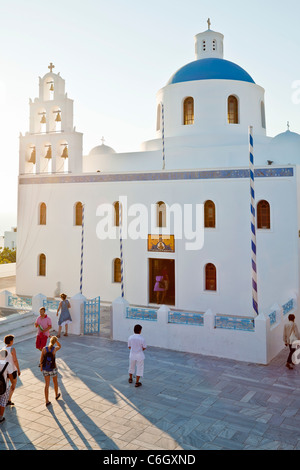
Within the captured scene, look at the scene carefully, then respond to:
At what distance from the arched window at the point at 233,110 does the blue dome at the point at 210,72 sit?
99 centimetres

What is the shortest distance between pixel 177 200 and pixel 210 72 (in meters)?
6.83

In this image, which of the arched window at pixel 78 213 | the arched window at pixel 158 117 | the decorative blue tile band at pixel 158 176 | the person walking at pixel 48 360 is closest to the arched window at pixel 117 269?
the arched window at pixel 78 213

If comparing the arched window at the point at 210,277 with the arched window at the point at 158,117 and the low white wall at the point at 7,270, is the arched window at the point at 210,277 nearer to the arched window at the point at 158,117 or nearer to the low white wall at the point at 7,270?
the arched window at the point at 158,117

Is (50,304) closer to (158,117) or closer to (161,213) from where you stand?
(161,213)

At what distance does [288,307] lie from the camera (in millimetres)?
11539

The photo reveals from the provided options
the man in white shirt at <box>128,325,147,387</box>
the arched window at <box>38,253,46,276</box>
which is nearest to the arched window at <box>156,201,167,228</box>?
the arched window at <box>38,253,46,276</box>

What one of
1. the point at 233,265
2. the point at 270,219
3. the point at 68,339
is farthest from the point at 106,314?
the point at 270,219

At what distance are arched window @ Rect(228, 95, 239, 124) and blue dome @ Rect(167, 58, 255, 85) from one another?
99cm

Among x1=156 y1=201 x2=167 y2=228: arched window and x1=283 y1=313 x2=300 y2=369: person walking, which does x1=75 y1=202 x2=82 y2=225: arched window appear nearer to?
x1=156 y1=201 x2=167 y2=228: arched window

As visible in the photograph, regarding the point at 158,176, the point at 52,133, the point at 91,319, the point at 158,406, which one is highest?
the point at 52,133

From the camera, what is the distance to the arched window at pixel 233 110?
1739 centimetres

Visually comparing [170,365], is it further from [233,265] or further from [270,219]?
[270,219]

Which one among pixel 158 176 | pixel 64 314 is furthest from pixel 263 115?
pixel 64 314
